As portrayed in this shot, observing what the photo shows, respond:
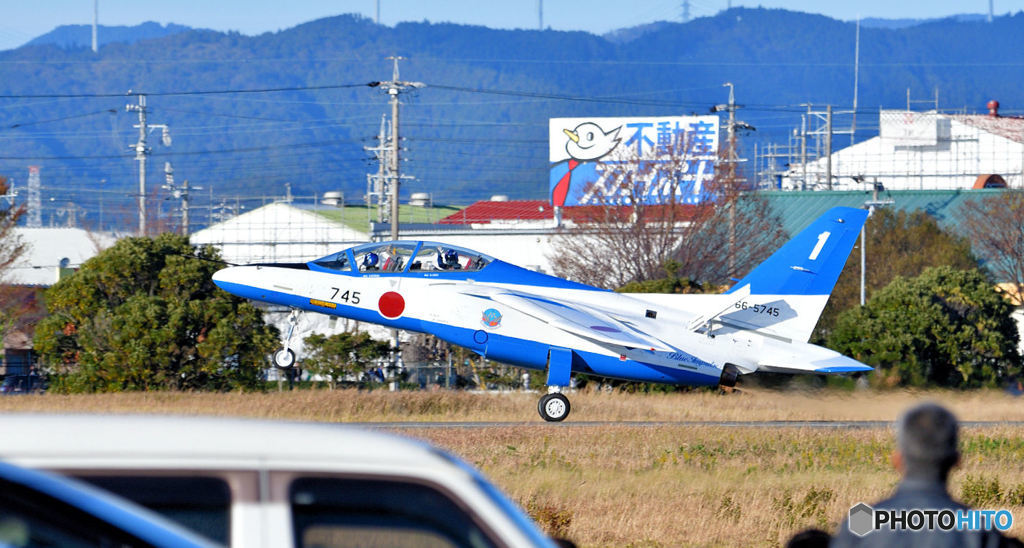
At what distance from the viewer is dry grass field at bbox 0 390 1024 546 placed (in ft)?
43.2

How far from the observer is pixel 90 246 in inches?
3238

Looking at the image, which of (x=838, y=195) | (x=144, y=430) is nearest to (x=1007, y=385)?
(x=838, y=195)

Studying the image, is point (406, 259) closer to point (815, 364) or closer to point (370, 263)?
point (370, 263)

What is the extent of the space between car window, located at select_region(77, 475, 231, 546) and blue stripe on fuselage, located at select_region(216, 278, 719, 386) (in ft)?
63.1

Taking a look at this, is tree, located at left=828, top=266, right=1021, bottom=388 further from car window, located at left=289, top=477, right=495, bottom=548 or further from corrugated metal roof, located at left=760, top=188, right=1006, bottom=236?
car window, located at left=289, top=477, right=495, bottom=548

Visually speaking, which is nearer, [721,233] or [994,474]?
[994,474]

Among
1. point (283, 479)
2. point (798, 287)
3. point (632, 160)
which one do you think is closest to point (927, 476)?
point (283, 479)

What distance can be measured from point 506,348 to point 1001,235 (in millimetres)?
45306

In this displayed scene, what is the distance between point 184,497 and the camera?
4.27m

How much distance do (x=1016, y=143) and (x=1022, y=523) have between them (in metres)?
87.1

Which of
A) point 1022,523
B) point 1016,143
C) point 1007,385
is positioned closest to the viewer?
point 1022,523

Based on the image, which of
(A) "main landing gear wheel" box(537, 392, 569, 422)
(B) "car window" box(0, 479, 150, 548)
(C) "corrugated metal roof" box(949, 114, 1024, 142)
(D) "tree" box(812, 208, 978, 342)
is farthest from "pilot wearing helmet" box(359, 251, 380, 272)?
(C) "corrugated metal roof" box(949, 114, 1024, 142)

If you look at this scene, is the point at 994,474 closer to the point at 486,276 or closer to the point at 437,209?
the point at 486,276

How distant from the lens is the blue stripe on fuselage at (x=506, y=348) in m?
Answer: 23.7
